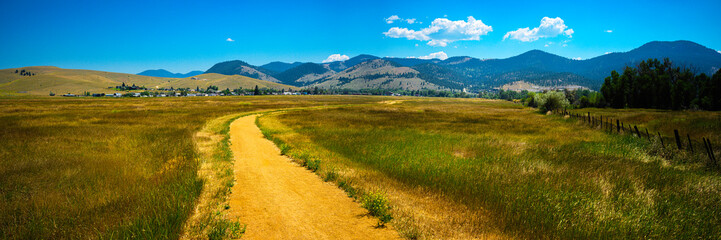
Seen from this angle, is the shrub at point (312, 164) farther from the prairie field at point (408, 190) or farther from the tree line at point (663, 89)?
the tree line at point (663, 89)

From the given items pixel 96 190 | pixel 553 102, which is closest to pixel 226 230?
pixel 96 190

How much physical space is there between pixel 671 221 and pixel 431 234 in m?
6.86

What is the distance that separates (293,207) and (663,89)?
108434 millimetres

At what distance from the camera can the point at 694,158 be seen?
1418cm

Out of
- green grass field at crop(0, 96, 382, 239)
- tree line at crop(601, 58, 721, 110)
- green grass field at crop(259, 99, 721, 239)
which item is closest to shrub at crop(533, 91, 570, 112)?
tree line at crop(601, 58, 721, 110)

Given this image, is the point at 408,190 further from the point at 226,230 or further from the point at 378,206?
the point at 226,230

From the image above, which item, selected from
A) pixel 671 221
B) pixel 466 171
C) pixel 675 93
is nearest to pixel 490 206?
pixel 466 171

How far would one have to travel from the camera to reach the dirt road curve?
6.70 meters

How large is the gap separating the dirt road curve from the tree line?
98094 millimetres

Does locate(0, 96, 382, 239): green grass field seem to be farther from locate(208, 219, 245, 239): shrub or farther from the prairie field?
locate(208, 219, 245, 239): shrub

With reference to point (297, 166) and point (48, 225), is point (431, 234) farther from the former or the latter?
point (48, 225)

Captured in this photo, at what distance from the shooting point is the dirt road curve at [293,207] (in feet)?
22.0

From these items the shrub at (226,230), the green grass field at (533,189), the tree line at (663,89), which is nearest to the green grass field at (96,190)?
the shrub at (226,230)

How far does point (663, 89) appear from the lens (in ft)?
245
